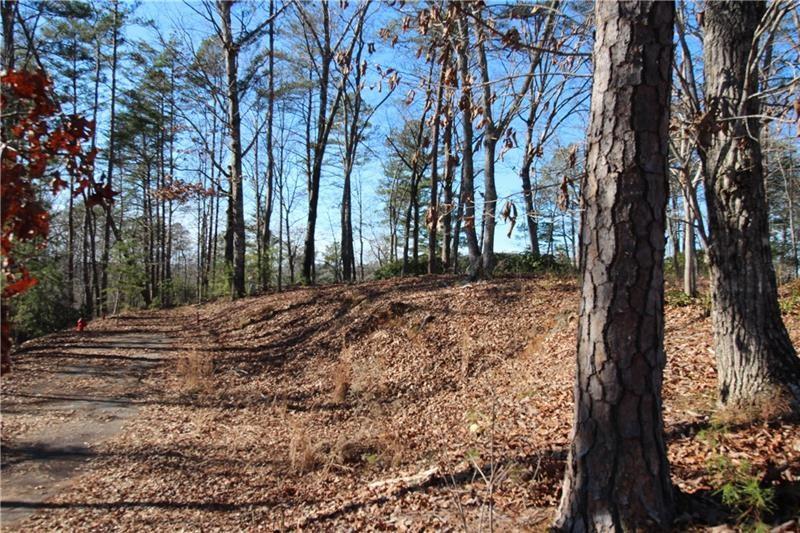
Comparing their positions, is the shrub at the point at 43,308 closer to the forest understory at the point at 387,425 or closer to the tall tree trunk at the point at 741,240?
the forest understory at the point at 387,425

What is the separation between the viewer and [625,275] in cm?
217

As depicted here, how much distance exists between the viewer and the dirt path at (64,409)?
15.0 ft

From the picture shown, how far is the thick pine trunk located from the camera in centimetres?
214

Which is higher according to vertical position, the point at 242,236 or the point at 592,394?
the point at 242,236

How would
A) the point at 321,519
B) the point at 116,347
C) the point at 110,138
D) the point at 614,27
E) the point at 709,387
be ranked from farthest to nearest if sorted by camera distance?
the point at 110,138 → the point at 116,347 → the point at 709,387 → the point at 321,519 → the point at 614,27

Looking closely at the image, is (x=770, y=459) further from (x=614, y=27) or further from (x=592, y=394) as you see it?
(x=614, y=27)

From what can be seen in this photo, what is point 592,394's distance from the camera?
227cm

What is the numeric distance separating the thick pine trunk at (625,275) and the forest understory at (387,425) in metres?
0.40

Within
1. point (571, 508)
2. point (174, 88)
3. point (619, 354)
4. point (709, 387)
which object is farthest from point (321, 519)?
point (174, 88)

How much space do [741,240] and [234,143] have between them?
45.0 feet

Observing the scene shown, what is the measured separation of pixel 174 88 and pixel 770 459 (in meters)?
22.5

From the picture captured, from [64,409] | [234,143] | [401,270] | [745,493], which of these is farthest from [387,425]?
[401,270]

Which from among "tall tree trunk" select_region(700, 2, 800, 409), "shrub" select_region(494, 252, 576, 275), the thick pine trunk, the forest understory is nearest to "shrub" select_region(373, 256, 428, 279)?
"shrub" select_region(494, 252, 576, 275)

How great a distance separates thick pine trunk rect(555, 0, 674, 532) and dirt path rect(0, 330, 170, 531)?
483 centimetres
